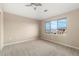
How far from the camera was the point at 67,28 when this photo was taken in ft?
6.61

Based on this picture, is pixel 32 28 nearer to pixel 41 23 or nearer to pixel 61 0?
pixel 41 23

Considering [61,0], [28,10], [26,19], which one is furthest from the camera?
[26,19]

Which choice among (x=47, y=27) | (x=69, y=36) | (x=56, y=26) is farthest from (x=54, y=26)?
(x=69, y=36)

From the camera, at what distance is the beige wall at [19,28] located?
6.68 ft

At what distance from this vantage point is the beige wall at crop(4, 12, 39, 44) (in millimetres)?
2035

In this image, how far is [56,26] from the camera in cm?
194

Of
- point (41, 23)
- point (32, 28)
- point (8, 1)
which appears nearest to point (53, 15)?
point (41, 23)

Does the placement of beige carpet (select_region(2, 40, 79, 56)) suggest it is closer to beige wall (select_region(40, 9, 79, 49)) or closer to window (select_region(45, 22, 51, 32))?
beige wall (select_region(40, 9, 79, 49))

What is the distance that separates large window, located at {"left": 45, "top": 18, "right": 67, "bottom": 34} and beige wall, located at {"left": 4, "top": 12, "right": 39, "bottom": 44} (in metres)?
0.28

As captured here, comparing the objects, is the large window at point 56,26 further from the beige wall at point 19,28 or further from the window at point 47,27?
the beige wall at point 19,28

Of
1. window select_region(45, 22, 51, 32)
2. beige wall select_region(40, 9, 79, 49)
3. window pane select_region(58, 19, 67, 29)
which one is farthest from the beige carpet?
window pane select_region(58, 19, 67, 29)

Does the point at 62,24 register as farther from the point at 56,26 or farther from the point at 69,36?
the point at 69,36

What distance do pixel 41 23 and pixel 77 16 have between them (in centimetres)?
100

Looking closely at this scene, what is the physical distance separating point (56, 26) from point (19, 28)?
959 millimetres
